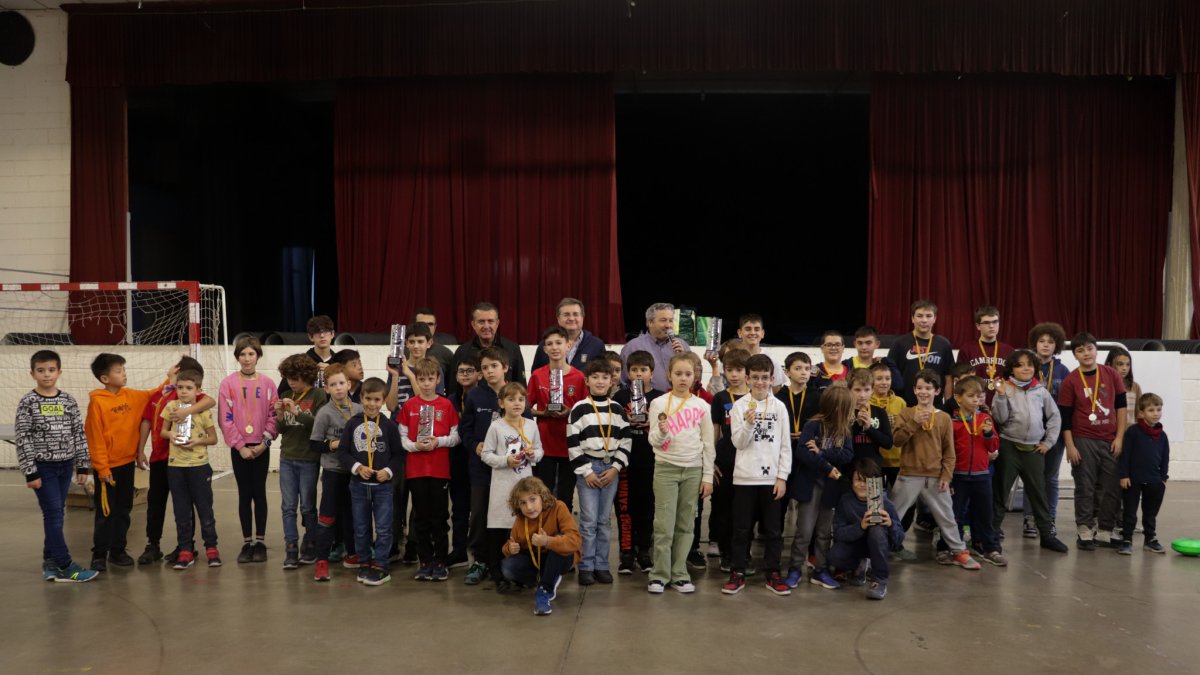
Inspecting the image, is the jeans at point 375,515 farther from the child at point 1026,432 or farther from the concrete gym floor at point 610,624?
the child at point 1026,432

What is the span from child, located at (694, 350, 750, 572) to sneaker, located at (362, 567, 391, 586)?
1.73 metres

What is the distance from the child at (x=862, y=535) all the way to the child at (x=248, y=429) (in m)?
3.21

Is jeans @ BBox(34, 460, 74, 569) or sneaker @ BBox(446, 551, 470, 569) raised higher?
jeans @ BBox(34, 460, 74, 569)

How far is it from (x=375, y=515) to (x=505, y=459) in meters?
0.79

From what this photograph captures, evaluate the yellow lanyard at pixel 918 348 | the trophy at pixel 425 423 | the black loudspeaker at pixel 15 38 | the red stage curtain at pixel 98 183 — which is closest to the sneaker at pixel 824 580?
the yellow lanyard at pixel 918 348

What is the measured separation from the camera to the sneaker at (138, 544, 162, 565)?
17.1ft

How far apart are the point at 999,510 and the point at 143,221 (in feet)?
33.8

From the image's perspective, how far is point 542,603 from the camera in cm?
430

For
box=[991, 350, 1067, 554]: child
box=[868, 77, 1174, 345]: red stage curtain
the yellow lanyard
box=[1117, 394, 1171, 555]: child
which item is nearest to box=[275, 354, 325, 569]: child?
the yellow lanyard

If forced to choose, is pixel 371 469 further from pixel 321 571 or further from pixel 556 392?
pixel 556 392

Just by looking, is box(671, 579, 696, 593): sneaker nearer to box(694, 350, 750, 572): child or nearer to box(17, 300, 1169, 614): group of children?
box(17, 300, 1169, 614): group of children

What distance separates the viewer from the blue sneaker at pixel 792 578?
4711 mm

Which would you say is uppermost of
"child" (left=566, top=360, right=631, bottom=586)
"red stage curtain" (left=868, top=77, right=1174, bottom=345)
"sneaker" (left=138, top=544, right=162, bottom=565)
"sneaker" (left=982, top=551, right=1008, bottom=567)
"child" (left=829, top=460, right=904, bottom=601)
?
"red stage curtain" (left=868, top=77, right=1174, bottom=345)

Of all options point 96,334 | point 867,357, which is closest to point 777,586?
point 867,357
